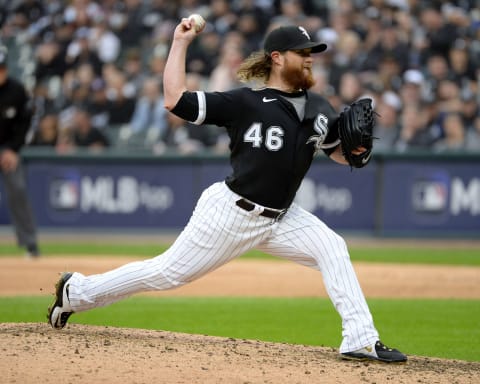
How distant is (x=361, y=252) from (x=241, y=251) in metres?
8.31

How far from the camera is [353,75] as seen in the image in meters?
14.8

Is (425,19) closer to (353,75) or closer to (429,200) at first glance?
(353,75)

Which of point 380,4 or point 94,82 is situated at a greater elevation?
point 380,4

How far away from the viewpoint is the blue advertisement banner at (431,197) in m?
14.3

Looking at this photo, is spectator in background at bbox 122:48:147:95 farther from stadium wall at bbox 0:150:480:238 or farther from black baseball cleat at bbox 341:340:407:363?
black baseball cleat at bbox 341:340:407:363

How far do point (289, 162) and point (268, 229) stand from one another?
1.36ft

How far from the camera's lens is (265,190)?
523 cm

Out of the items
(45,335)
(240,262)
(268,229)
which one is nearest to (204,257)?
(268,229)

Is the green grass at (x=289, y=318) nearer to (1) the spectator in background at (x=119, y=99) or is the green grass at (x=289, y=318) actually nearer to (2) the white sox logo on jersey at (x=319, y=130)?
(2) the white sox logo on jersey at (x=319, y=130)

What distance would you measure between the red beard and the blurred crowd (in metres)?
8.68

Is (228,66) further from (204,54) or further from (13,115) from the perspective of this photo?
(13,115)

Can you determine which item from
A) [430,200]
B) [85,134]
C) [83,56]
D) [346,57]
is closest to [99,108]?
[85,134]

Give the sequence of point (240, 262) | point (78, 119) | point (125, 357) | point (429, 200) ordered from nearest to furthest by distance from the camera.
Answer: point (125, 357)
point (240, 262)
point (429, 200)
point (78, 119)

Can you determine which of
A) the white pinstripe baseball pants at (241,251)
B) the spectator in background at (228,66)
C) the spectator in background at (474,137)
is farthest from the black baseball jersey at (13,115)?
the spectator in background at (474,137)
